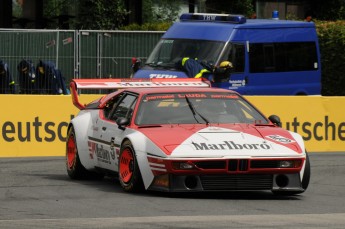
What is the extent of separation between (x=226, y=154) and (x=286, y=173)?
767 millimetres

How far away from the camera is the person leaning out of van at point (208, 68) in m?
23.5

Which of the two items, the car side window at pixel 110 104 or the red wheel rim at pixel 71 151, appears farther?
the red wheel rim at pixel 71 151

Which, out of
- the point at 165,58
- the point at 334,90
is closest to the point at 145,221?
the point at 165,58

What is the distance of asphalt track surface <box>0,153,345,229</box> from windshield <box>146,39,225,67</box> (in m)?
8.39

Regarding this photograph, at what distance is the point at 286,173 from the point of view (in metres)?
13.0

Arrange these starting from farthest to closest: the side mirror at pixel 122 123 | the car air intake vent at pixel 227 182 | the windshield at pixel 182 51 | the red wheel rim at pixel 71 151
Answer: the windshield at pixel 182 51, the red wheel rim at pixel 71 151, the side mirror at pixel 122 123, the car air intake vent at pixel 227 182

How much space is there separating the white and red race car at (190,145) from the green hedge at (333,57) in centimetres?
1697

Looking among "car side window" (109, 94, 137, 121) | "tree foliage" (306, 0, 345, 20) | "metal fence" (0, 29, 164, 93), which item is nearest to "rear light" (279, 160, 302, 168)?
"car side window" (109, 94, 137, 121)

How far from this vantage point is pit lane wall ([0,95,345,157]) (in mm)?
19875

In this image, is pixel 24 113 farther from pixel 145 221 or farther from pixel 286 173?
pixel 145 221

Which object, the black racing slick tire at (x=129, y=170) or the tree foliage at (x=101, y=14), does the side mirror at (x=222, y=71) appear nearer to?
the black racing slick tire at (x=129, y=170)

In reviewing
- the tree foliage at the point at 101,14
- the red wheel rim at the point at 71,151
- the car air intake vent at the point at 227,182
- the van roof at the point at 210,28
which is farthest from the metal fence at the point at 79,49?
the car air intake vent at the point at 227,182

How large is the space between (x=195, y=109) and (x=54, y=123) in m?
6.64

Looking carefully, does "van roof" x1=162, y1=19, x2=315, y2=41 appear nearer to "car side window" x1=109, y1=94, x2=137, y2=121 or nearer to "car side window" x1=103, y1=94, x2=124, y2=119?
"car side window" x1=103, y1=94, x2=124, y2=119
